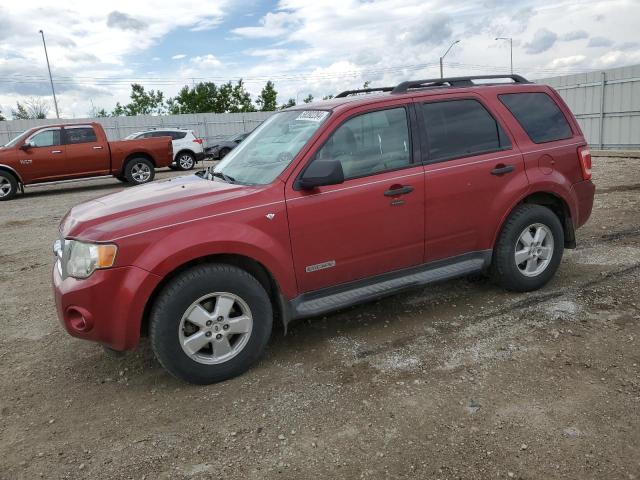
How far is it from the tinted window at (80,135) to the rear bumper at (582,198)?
12.8 m

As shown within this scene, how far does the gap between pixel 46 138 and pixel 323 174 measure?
12.7 meters

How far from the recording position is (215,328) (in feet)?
10.9

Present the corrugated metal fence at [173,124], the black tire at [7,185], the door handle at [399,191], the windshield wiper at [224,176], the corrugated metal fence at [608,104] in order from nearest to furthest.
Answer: the door handle at [399,191] → the windshield wiper at [224,176] → the black tire at [7,185] → the corrugated metal fence at [608,104] → the corrugated metal fence at [173,124]

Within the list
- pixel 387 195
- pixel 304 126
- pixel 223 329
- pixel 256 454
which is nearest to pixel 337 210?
pixel 387 195

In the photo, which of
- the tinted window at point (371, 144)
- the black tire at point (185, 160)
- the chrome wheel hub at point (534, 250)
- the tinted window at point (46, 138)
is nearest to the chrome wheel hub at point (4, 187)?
the tinted window at point (46, 138)

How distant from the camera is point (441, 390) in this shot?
3176 millimetres

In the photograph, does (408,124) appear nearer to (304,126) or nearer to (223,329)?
(304,126)

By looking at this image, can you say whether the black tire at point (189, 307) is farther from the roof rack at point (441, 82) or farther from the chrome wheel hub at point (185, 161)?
the chrome wheel hub at point (185, 161)

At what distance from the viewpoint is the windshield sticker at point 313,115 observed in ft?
12.6

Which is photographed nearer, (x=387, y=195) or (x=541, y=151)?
(x=387, y=195)

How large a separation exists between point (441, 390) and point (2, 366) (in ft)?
10.5

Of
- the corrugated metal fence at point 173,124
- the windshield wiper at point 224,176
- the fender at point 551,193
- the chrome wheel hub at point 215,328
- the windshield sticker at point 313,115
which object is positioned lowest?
the chrome wheel hub at point 215,328

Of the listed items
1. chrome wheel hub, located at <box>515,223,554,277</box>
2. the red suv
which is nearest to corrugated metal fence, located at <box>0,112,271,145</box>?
the red suv

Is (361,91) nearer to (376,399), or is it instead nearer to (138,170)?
(376,399)
